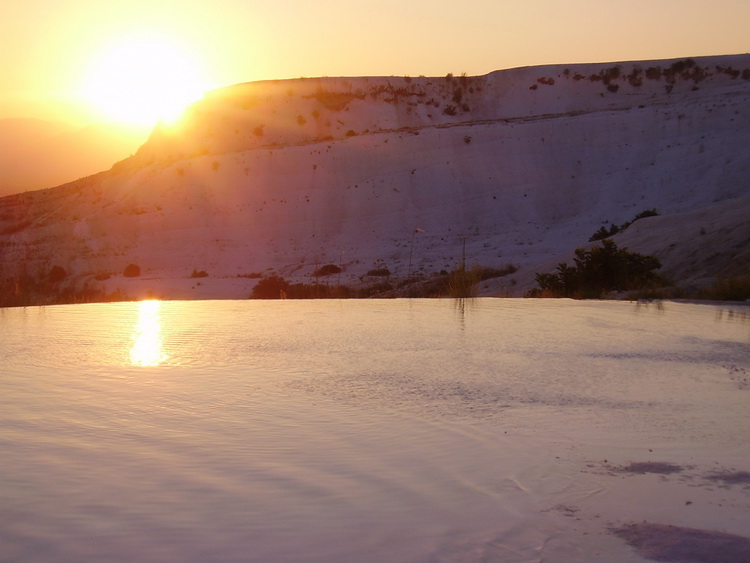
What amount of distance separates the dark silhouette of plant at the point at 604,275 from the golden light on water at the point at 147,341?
785cm

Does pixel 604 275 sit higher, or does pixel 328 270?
pixel 328 270

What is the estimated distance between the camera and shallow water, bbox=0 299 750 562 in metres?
3.02

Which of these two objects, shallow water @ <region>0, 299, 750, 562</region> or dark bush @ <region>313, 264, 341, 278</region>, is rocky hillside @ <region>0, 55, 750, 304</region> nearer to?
dark bush @ <region>313, 264, 341, 278</region>

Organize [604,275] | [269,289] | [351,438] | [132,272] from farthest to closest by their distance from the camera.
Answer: [132,272] → [269,289] → [604,275] → [351,438]

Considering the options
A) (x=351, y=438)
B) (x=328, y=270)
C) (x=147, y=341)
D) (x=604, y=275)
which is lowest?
(x=351, y=438)

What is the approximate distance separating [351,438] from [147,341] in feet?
13.4

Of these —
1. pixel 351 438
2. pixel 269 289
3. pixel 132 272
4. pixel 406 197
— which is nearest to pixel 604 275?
pixel 269 289

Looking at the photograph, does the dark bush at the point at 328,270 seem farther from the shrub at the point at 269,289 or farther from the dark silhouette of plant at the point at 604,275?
the dark silhouette of plant at the point at 604,275

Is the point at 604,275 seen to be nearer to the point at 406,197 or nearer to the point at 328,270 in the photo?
the point at 328,270

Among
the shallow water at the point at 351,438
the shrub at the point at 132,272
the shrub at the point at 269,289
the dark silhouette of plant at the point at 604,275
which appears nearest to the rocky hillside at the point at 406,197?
the shrub at the point at 132,272

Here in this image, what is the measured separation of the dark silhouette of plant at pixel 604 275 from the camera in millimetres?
15906

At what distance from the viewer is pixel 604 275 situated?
16562mm

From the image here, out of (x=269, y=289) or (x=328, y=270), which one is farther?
(x=328, y=270)

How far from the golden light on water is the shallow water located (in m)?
0.05
